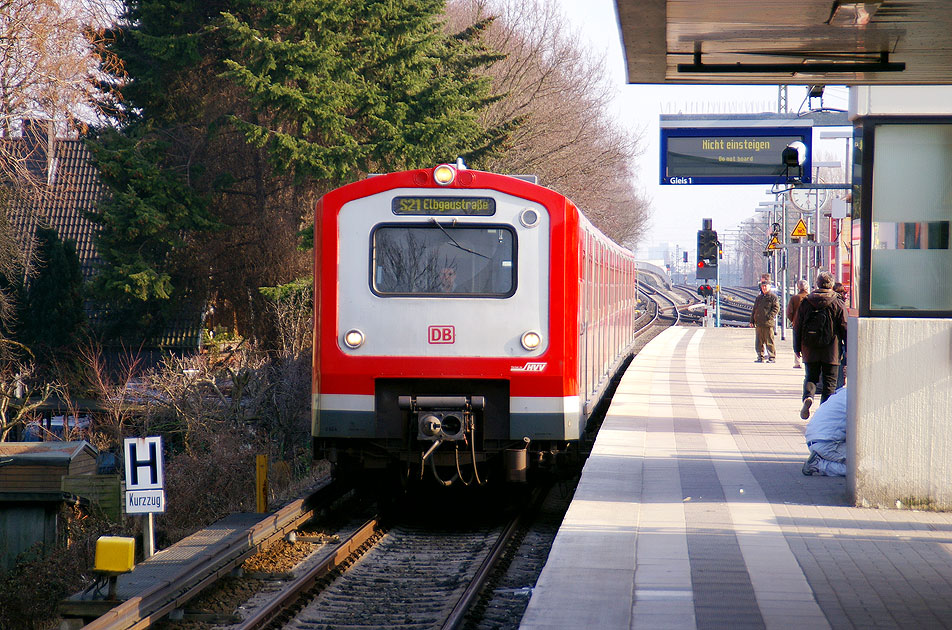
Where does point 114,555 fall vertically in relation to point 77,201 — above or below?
below

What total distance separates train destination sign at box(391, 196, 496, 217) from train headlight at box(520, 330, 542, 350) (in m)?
1.11

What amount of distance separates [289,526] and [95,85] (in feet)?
43.2

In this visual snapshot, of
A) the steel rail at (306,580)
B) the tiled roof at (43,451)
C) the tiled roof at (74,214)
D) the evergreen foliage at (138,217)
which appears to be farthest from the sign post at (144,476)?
the evergreen foliage at (138,217)

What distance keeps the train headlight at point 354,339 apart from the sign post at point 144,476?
208 centimetres

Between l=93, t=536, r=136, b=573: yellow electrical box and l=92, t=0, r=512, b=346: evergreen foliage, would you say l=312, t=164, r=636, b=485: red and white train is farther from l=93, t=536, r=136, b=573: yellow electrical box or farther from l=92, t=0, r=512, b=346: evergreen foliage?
l=92, t=0, r=512, b=346: evergreen foliage

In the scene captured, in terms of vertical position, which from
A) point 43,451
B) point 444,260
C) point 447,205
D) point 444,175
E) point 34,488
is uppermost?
point 444,175

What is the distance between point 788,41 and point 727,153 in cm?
1326

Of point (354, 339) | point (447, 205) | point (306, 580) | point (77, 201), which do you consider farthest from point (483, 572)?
point (77, 201)

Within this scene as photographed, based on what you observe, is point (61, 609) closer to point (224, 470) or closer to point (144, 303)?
point (224, 470)

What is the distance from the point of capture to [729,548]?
6.45 meters

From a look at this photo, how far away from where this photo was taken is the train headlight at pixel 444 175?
352 inches

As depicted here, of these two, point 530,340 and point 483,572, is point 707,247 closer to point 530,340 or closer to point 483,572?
point 530,340

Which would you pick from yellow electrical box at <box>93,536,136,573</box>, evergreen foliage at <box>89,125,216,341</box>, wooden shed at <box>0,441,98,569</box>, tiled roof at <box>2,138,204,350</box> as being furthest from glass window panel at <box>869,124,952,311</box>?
evergreen foliage at <box>89,125,216,341</box>

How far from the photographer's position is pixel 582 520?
724 cm
